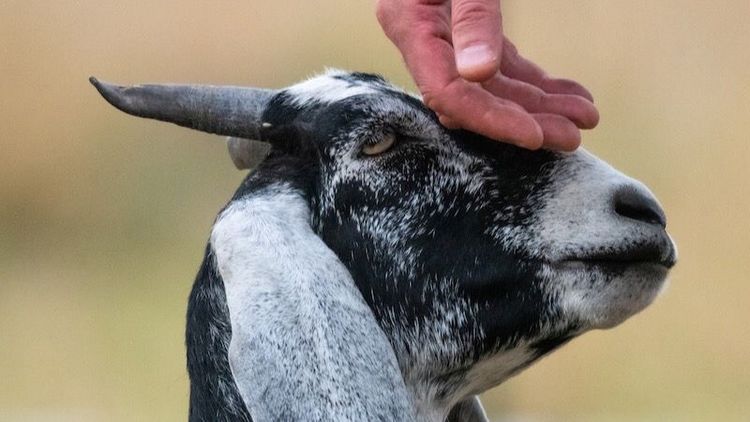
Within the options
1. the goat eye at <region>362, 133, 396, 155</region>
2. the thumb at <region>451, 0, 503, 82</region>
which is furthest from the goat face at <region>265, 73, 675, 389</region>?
the thumb at <region>451, 0, 503, 82</region>

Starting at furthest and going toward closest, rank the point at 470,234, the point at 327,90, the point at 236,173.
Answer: the point at 236,173 < the point at 327,90 < the point at 470,234

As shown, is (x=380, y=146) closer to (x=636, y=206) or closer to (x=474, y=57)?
(x=474, y=57)

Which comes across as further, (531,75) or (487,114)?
(531,75)

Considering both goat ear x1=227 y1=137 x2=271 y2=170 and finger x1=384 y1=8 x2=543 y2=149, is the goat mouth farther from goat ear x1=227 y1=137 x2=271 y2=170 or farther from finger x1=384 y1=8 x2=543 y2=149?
goat ear x1=227 y1=137 x2=271 y2=170

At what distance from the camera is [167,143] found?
6820 mm

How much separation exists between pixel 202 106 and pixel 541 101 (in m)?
0.79

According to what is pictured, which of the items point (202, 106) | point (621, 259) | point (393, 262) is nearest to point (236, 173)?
point (202, 106)

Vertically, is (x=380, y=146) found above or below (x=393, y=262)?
above

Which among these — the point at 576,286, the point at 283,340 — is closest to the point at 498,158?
the point at 576,286

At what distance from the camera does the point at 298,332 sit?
2477 millimetres

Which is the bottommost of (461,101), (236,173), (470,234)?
(470,234)

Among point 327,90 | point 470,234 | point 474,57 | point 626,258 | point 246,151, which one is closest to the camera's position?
point 474,57

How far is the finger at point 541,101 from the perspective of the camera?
8.72ft

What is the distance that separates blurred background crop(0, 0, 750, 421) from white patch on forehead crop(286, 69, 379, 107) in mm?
3218
